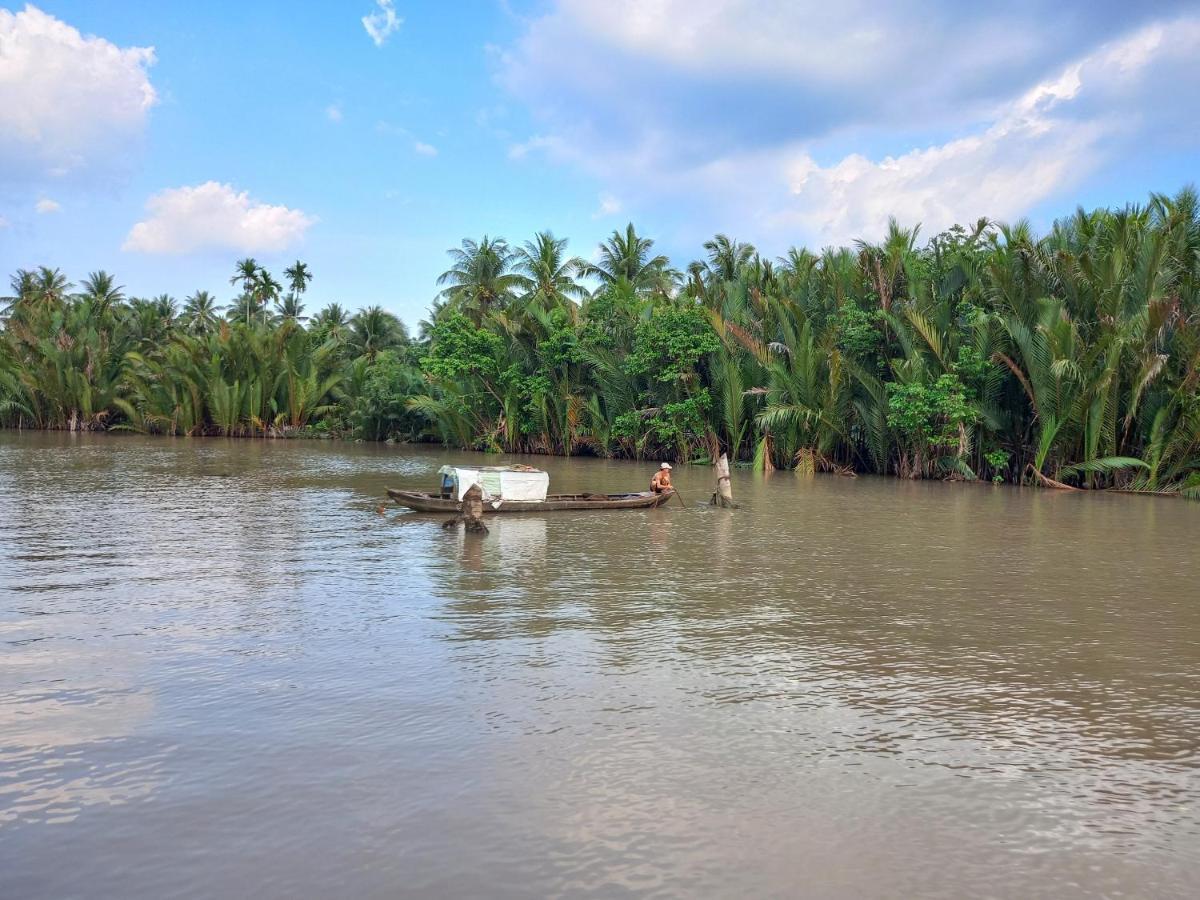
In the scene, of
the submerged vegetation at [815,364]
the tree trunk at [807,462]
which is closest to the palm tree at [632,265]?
the submerged vegetation at [815,364]

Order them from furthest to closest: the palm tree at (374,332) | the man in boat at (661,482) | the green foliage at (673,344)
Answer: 1. the palm tree at (374,332)
2. the green foliage at (673,344)
3. the man in boat at (661,482)

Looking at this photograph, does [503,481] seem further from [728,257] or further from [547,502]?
[728,257]

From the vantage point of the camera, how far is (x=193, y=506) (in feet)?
59.1

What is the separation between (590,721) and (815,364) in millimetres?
25107

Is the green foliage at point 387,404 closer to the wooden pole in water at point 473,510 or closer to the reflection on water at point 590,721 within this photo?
the wooden pole in water at point 473,510

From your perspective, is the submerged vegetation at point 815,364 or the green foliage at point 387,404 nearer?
the submerged vegetation at point 815,364

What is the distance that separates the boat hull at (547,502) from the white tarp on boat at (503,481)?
0.21m

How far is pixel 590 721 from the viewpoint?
241 inches

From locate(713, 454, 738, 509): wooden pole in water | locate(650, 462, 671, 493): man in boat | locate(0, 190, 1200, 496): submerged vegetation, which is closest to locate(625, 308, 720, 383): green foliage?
locate(0, 190, 1200, 496): submerged vegetation

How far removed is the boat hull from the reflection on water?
139 inches

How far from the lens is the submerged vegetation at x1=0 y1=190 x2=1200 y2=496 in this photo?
79.4 ft

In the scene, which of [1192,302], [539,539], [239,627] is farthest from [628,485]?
[239,627]

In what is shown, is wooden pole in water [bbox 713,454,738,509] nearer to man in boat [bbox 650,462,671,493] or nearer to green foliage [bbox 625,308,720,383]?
man in boat [bbox 650,462,671,493]

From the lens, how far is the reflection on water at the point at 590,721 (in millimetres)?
4336
